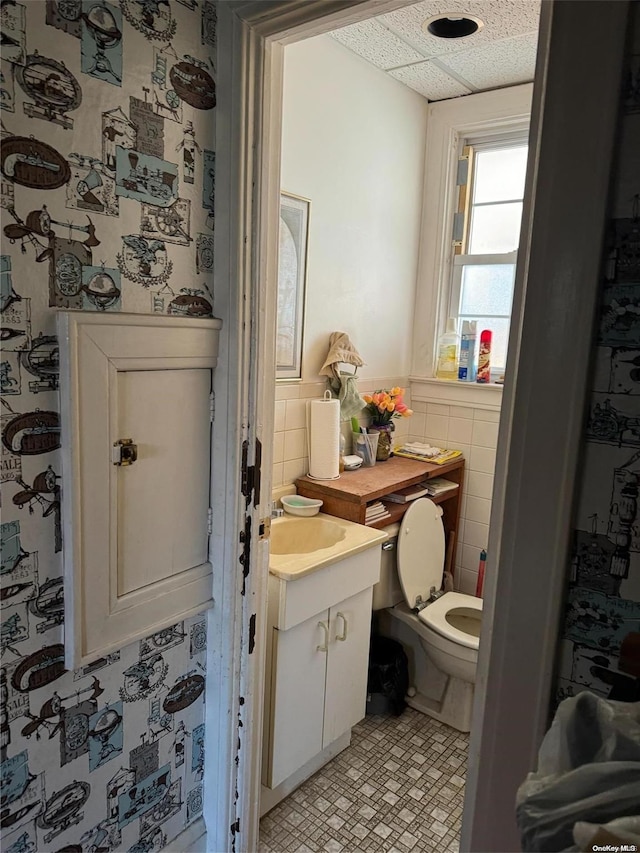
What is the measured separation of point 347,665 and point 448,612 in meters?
0.57

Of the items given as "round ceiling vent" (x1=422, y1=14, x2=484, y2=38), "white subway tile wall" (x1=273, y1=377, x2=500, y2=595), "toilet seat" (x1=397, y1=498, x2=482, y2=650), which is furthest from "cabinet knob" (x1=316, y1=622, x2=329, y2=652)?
"round ceiling vent" (x1=422, y1=14, x2=484, y2=38)

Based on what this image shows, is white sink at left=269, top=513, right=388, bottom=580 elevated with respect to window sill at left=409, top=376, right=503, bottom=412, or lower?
lower

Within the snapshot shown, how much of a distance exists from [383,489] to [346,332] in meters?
0.69

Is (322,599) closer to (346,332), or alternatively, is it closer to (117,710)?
(117,710)

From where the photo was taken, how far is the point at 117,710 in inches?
48.5

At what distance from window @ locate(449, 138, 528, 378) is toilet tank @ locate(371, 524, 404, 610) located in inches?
39.1

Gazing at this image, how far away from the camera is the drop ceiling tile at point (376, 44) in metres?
2.02

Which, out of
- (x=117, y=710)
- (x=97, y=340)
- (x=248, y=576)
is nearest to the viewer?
(x=97, y=340)

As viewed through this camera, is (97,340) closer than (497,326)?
Yes

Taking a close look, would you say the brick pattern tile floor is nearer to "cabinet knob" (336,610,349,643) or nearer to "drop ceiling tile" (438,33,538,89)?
"cabinet knob" (336,610,349,643)

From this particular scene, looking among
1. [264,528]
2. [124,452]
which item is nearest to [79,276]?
[124,452]

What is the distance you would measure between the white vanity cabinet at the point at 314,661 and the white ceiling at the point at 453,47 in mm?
1748

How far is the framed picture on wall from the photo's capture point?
2064 mm

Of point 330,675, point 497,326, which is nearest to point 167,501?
point 330,675
